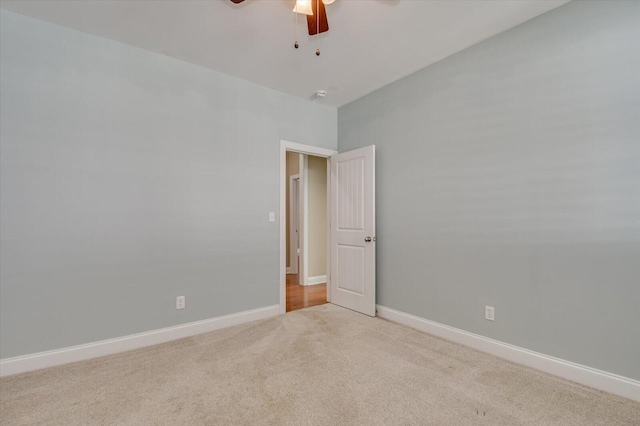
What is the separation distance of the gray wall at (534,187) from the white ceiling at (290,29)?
0.30 metres

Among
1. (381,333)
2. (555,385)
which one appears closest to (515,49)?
(555,385)

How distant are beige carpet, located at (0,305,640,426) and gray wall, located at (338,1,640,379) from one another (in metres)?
0.43

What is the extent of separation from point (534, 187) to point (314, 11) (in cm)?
211

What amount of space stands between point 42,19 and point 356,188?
10.6ft

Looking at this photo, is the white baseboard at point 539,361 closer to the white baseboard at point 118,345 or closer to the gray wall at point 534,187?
the gray wall at point 534,187

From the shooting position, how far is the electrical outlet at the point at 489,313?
8.18 feet

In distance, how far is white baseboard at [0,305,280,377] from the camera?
2.17 meters

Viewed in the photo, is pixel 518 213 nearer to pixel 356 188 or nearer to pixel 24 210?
pixel 356 188

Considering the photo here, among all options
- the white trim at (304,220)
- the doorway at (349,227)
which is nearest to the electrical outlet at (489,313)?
the doorway at (349,227)

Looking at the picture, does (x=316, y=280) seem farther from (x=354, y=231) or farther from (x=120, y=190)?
(x=120, y=190)

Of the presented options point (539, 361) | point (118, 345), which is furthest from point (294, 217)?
point (539, 361)

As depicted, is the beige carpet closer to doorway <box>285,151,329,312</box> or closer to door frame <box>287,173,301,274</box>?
doorway <box>285,151,329,312</box>

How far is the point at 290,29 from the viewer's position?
94.8 inches

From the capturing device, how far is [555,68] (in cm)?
220
